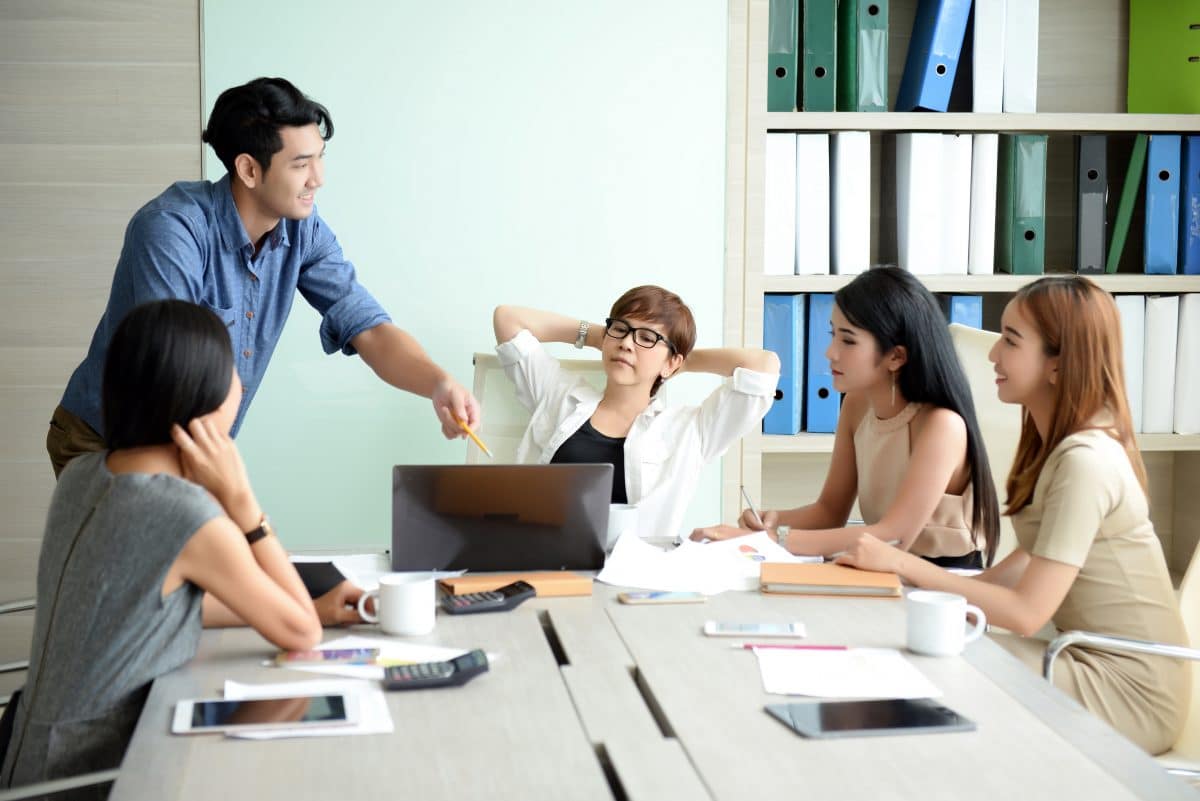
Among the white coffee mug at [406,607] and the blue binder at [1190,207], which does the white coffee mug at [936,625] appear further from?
the blue binder at [1190,207]

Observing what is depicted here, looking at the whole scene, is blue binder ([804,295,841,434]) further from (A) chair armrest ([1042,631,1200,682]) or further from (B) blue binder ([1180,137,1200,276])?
(A) chair armrest ([1042,631,1200,682])

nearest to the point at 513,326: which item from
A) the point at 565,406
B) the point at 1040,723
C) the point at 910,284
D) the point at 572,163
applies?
the point at 565,406

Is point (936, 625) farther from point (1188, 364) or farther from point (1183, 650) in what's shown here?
point (1188, 364)

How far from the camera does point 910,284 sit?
2377 millimetres

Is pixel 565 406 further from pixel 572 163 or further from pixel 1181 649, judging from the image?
pixel 1181 649

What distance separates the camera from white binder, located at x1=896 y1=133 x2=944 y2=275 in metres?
3.17

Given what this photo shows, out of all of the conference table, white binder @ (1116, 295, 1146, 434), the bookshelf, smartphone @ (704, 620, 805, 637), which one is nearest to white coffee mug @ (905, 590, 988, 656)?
the conference table

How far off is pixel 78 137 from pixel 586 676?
2191mm

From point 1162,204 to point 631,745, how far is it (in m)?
2.63

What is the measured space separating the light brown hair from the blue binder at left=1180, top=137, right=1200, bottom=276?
146cm

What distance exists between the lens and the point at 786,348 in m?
3.23

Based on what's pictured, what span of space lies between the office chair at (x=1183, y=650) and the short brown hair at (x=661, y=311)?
1139 millimetres

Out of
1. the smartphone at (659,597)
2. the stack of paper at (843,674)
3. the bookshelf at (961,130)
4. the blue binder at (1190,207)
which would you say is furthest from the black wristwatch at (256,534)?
the blue binder at (1190,207)

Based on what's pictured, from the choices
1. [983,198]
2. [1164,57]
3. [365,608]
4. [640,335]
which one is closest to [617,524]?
[365,608]
